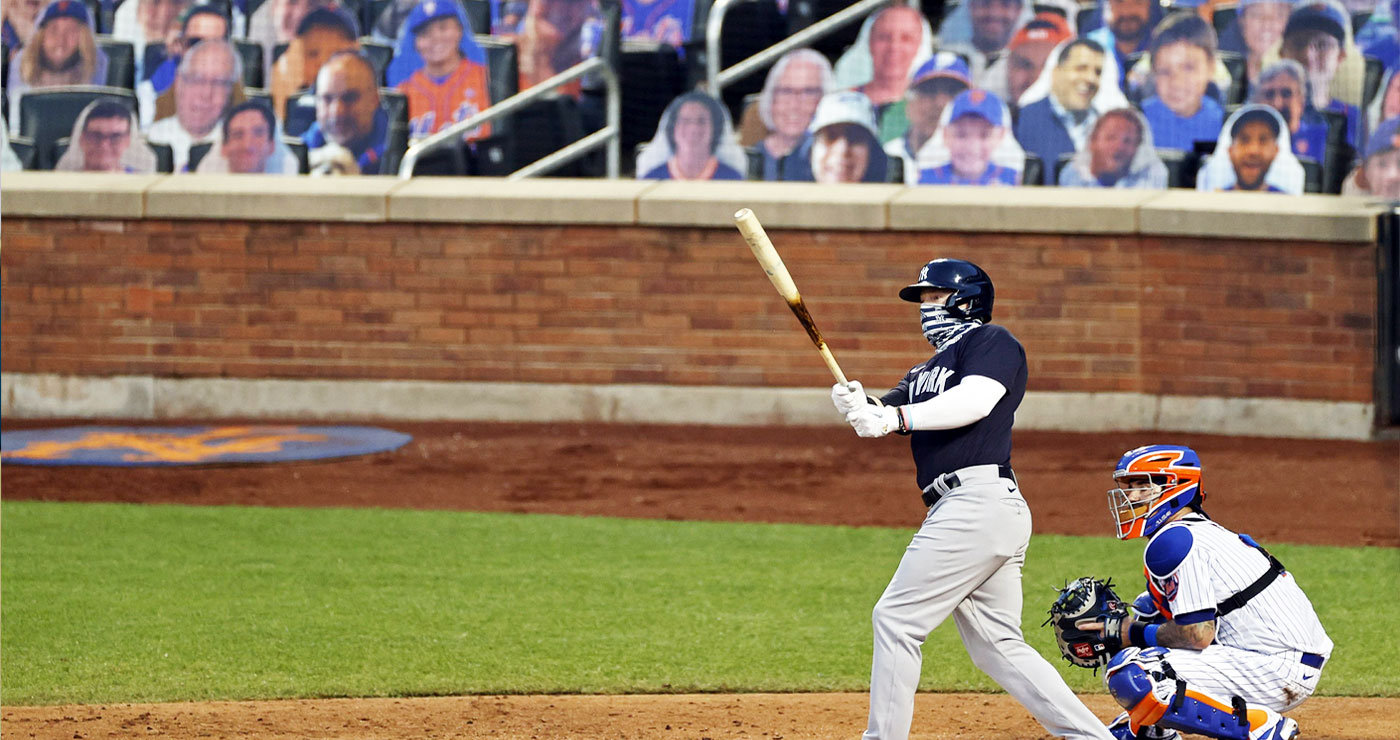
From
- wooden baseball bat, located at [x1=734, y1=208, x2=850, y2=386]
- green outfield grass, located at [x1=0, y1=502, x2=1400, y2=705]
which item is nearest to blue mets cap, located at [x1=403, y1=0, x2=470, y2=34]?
green outfield grass, located at [x1=0, y1=502, x2=1400, y2=705]

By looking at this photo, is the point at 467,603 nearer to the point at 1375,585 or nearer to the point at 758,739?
the point at 758,739

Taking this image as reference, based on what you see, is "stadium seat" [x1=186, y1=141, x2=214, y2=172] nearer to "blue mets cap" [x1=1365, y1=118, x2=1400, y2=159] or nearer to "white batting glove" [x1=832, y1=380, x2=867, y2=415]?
"blue mets cap" [x1=1365, y1=118, x2=1400, y2=159]

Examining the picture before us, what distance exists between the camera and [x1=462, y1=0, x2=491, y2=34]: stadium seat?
51.8 feet

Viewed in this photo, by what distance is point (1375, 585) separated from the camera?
840cm

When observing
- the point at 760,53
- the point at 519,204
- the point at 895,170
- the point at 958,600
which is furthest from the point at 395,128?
the point at 958,600

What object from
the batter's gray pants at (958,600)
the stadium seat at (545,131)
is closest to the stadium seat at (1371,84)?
the stadium seat at (545,131)

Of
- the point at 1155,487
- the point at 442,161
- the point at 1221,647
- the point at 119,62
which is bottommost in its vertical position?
the point at 1221,647

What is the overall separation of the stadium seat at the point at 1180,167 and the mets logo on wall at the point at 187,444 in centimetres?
646

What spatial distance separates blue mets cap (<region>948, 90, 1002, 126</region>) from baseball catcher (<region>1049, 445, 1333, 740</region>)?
938cm

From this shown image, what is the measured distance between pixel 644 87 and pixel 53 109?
5.39m

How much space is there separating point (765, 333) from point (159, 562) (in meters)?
5.68

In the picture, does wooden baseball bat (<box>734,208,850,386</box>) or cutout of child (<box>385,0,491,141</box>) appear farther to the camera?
cutout of child (<box>385,0,491,141</box>)

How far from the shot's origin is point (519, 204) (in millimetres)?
13516

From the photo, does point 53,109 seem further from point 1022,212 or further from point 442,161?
point 1022,212
